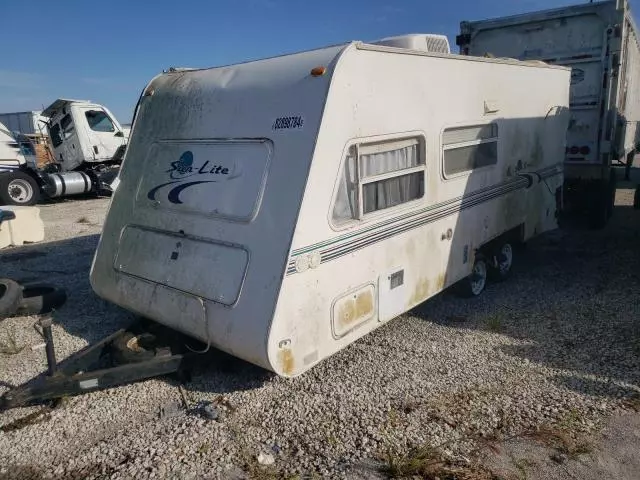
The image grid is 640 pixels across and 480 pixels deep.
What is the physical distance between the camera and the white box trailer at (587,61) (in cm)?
813

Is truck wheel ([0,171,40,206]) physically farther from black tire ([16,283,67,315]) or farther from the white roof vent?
the white roof vent

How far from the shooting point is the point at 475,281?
622cm

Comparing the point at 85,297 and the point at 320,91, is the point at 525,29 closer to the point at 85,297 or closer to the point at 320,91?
the point at 320,91

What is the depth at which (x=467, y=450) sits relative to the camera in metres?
3.37

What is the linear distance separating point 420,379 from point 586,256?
15.9ft

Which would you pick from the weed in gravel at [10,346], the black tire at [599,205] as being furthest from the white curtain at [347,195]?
the black tire at [599,205]

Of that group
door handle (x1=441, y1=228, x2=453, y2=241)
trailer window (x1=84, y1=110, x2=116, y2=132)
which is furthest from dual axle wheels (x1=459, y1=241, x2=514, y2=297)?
trailer window (x1=84, y1=110, x2=116, y2=132)

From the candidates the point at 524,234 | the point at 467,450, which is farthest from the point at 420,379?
the point at 524,234

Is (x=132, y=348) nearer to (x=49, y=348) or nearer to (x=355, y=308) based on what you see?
(x=49, y=348)

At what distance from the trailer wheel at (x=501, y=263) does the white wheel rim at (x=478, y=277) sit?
21 cm

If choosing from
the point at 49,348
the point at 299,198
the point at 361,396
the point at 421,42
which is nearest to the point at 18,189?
the point at 49,348

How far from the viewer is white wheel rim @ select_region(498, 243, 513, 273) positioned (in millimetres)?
6670

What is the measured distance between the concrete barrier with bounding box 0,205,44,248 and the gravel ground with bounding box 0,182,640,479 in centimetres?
443

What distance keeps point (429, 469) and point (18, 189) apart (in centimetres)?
1417
